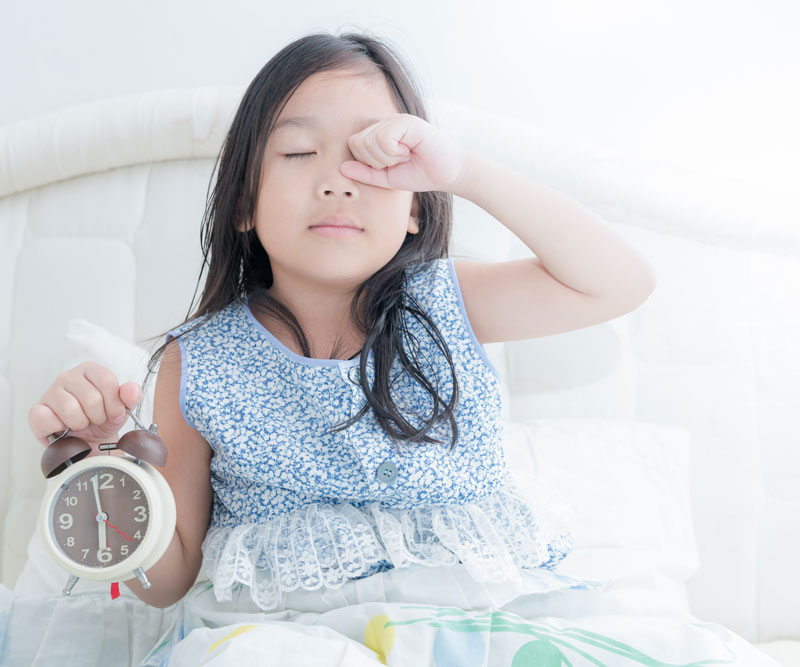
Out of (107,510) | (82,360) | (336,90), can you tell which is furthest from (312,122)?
(82,360)

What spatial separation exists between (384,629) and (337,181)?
452 mm

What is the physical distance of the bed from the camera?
1.17 metres

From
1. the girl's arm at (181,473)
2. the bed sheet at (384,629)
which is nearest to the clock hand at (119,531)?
the bed sheet at (384,629)

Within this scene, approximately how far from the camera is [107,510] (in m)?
0.70

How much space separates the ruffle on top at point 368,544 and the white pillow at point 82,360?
0.27m

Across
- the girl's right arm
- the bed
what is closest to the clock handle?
the girl's right arm

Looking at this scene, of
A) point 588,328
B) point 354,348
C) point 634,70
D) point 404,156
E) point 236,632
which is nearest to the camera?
point 236,632

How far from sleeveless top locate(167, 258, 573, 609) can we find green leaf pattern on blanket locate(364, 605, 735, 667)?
0.10 metres

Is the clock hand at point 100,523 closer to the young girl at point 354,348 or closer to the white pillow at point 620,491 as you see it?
the young girl at point 354,348

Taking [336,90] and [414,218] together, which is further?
[414,218]

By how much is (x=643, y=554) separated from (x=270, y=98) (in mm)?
784

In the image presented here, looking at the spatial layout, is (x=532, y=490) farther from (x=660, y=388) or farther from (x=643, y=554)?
(x=660, y=388)

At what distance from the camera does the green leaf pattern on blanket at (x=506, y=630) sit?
646 mm

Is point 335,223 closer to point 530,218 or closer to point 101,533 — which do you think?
point 530,218
